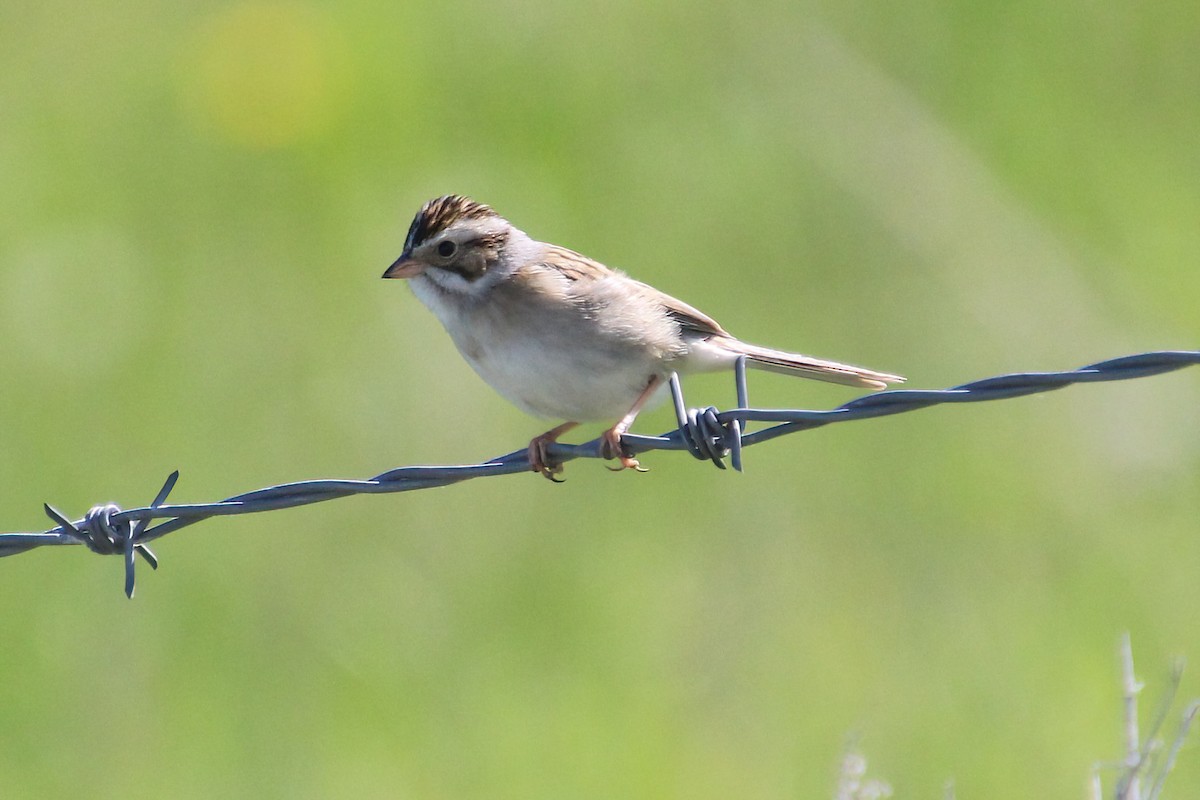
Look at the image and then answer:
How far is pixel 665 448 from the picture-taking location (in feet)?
Result: 15.4

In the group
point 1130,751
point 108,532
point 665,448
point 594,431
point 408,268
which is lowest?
point 1130,751

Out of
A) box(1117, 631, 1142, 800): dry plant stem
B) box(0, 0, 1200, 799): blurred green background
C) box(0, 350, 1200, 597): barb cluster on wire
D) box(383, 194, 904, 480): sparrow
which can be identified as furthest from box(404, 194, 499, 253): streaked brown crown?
box(1117, 631, 1142, 800): dry plant stem

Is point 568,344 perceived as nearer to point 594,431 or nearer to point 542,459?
point 542,459

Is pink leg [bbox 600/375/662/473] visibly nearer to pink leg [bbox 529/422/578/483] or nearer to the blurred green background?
pink leg [bbox 529/422/578/483]

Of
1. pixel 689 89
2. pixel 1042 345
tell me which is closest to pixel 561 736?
pixel 1042 345

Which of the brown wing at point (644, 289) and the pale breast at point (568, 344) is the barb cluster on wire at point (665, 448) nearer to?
the pale breast at point (568, 344)

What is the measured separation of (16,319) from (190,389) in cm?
139

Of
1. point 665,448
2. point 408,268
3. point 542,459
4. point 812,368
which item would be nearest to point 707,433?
point 665,448

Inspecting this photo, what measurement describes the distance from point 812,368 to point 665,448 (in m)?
1.54

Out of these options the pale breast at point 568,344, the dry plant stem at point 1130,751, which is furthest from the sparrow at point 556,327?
the dry plant stem at point 1130,751

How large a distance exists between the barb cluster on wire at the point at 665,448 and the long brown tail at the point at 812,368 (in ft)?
3.54

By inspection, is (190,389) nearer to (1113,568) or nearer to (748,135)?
(748,135)

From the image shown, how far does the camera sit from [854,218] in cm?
1168

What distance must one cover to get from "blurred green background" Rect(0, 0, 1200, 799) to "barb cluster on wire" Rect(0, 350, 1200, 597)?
11.3 ft
